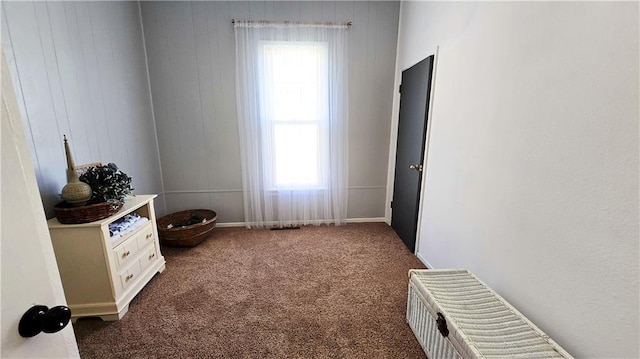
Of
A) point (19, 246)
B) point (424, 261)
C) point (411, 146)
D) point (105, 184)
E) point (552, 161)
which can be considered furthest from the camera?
point (411, 146)

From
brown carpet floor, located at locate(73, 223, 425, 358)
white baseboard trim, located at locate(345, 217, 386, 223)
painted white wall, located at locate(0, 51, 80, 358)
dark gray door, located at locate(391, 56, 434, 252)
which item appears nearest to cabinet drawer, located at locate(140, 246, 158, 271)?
brown carpet floor, located at locate(73, 223, 425, 358)

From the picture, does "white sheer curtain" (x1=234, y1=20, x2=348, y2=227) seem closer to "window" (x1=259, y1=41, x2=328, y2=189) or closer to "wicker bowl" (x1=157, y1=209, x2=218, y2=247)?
"window" (x1=259, y1=41, x2=328, y2=189)

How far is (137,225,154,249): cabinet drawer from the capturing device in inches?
78.4

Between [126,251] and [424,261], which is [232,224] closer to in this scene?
[126,251]

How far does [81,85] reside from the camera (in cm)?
198

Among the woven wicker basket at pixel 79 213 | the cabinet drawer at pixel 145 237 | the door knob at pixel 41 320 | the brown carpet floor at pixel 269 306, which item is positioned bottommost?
the brown carpet floor at pixel 269 306

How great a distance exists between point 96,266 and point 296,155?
2017 millimetres

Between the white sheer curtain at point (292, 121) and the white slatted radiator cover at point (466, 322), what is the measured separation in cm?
177

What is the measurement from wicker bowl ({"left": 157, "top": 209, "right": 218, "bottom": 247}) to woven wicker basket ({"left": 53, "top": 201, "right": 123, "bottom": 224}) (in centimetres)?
98

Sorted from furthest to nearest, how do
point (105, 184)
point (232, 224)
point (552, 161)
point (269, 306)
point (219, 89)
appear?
point (232, 224) → point (219, 89) → point (269, 306) → point (105, 184) → point (552, 161)

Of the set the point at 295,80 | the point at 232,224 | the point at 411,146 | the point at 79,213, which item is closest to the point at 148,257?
the point at 79,213

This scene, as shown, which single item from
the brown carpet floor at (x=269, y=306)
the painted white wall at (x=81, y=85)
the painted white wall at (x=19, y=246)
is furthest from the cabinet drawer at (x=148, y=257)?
the painted white wall at (x=19, y=246)

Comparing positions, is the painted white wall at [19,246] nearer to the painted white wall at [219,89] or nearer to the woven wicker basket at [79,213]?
the woven wicker basket at [79,213]

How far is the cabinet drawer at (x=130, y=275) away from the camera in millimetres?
1795
